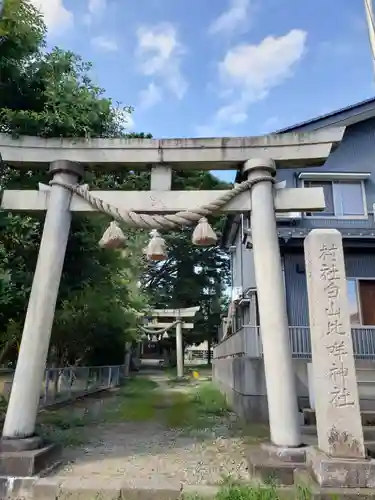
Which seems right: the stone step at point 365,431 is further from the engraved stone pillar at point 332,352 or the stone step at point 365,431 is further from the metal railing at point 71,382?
the metal railing at point 71,382

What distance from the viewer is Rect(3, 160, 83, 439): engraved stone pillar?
4.91 meters

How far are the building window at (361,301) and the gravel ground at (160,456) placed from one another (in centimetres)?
539

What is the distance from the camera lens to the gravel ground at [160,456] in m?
4.75

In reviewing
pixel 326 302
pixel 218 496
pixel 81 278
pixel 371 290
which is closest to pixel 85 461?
pixel 218 496

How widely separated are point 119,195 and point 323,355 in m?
3.63

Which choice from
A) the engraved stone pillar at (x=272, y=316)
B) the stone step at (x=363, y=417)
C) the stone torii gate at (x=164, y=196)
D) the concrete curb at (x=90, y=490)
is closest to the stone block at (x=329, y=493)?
the engraved stone pillar at (x=272, y=316)

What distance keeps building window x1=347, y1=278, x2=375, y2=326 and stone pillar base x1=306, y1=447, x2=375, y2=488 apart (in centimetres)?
766

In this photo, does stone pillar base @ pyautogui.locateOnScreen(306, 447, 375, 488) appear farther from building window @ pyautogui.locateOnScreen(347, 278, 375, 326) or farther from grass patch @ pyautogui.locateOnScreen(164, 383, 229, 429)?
building window @ pyautogui.locateOnScreen(347, 278, 375, 326)

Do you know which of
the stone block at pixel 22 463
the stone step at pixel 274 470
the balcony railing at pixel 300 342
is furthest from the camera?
the balcony railing at pixel 300 342

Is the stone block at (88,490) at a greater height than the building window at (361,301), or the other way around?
the building window at (361,301)

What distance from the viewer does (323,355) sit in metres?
4.50

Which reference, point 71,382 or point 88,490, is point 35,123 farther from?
Answer: point 71,382

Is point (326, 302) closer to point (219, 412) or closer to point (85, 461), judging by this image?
point (85, 461)

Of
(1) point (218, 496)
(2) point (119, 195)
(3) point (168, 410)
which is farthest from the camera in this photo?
(3) point (168, 410)
